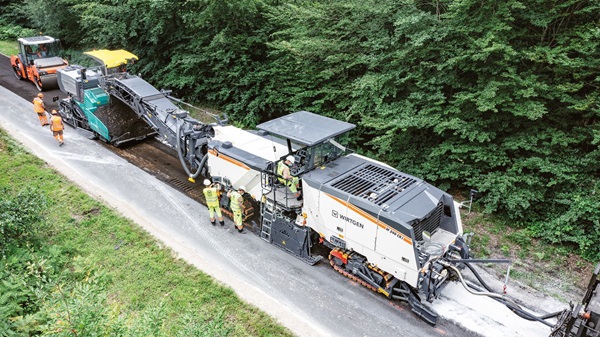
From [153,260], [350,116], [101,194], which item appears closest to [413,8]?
[350,116]

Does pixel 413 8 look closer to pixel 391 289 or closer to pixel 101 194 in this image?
pixel 391 289

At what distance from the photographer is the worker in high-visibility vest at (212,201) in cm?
1036

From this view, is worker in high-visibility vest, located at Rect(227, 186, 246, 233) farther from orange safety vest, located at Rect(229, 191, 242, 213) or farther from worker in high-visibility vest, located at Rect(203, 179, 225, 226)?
worker in high-visibility vest, located at Rect(203, 179, 225, 226)

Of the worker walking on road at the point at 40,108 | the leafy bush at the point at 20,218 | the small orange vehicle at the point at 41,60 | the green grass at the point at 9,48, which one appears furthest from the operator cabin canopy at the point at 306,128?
the green grass at the point at 9,48

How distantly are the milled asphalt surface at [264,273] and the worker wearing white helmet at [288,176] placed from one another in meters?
1.54

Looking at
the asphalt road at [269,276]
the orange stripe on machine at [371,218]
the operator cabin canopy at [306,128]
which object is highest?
the operator cabin canopy at [306,128]

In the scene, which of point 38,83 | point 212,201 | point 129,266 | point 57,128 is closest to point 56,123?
point 57,128

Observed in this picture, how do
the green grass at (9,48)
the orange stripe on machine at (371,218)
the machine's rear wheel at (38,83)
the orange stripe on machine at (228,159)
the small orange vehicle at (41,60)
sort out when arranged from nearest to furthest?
1. the orange stripe on machine at (371,218)
2. the orange stripe on machine at (228,159)
3. the small orange vehicle at (41,60)
4. the machine's rear wheel at (38,83)
5. the green grass at (9,48)

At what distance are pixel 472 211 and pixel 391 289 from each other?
417cm

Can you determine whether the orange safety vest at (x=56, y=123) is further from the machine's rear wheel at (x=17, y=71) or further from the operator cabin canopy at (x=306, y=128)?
the machine's rear wheel at (x=17, y=71)

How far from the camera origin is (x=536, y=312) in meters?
8.33

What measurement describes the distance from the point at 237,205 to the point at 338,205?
2.95 metres

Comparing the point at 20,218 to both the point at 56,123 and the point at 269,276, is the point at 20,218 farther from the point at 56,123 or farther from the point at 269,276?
the point at 56,123

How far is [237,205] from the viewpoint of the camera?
10.3m
